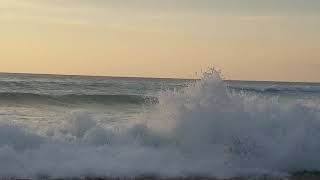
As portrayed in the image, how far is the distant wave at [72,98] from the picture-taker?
20250 millimetres

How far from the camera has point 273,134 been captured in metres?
10.5

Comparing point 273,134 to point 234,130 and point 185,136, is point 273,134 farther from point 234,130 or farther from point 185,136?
point 185,136

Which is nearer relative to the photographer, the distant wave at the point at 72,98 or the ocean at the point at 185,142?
the ocean at the point at 185,142

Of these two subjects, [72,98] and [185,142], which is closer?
[185,142]

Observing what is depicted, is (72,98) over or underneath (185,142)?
over

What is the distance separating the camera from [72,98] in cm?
2228

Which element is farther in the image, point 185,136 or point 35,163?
point 185,136

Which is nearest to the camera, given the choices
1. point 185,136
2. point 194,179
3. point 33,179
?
point 33,179

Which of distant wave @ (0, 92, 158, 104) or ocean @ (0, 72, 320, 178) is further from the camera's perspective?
distant wave @ (0, 92, 158, 104)

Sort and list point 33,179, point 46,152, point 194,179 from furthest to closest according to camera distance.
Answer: point 46,152, point 194,179, point 33,179

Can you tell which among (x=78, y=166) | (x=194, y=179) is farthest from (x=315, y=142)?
(x=78, y=166)

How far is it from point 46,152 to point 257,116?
429cm

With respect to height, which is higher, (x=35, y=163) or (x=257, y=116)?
(x=257, y=116)

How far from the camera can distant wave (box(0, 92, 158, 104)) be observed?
20.2 m
